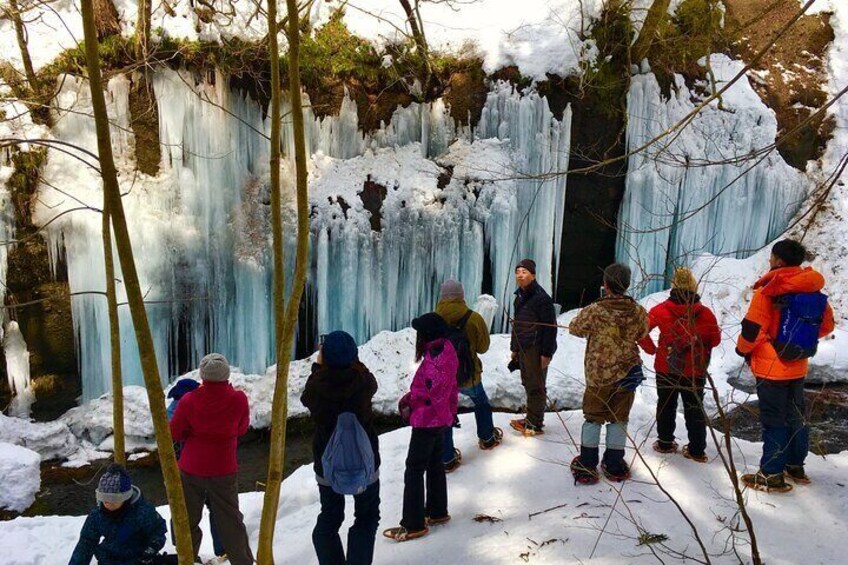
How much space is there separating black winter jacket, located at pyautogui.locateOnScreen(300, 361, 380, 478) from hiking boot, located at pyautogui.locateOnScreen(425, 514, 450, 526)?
2.53 ft

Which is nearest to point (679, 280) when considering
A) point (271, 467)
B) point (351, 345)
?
point (351, 345)

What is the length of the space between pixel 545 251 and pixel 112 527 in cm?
693

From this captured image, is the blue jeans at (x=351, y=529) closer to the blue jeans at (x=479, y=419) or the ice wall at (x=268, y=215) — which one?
the blue jeans at (x=479, y=419)

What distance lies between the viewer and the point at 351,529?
2924 millimetres

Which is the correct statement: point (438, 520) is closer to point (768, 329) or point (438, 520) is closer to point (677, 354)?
point (677, 354)

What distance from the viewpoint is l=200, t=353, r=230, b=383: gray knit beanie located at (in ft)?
10.0

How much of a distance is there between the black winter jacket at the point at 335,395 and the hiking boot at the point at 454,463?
124cm

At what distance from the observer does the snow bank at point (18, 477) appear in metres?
6.06

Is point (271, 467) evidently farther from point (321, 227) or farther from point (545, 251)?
point (545, 251)

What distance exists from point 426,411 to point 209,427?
3.64ft

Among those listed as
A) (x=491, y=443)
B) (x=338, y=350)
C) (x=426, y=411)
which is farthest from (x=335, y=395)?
(x=491, y=443)

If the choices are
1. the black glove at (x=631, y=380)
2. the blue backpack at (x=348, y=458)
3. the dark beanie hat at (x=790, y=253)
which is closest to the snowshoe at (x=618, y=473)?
the black glove at (x=631, y=380)

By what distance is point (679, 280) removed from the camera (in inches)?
123

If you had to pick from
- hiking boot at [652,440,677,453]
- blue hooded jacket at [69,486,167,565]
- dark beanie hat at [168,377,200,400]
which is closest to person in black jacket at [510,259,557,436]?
hiking boot at [652,440,677,453]
